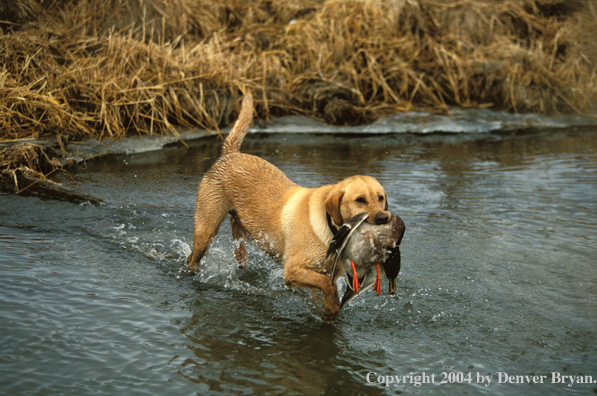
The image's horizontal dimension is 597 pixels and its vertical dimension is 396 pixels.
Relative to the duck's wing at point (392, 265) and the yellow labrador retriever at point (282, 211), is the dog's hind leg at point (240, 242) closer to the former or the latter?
the yellow labrador retriever at point (282, 211)

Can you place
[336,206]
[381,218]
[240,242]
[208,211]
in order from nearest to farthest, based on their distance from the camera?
[381,218]
[336,206]
[208,211]
[240,242]

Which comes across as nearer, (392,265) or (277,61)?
(392,265)

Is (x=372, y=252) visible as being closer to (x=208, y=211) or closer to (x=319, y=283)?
(x=319, y=283)

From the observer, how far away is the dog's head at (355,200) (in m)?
3.68

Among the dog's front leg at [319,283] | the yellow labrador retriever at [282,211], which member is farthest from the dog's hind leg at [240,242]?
the dog's front leg at [319,283]

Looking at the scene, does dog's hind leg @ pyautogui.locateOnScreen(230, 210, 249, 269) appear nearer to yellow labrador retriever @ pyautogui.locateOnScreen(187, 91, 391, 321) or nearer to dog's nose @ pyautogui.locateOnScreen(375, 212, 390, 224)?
yellow labrador retriever @ pyautogui.locateOnScreen(187, 91, 391, 321)

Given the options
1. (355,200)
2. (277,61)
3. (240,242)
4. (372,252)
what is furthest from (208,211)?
(277,61)

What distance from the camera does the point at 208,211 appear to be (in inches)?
195

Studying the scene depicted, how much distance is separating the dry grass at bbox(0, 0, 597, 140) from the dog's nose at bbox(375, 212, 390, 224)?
6753 mm

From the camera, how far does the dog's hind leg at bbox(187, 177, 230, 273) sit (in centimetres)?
494

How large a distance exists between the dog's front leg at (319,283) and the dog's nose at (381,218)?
25.7 inches

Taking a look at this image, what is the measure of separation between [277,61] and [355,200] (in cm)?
852

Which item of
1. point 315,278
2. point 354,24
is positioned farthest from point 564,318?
point 354,24

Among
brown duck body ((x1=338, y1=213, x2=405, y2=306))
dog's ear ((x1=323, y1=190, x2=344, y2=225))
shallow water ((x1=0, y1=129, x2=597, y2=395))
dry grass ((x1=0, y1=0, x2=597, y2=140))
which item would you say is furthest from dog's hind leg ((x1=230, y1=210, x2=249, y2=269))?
dry grass ((x1=0, y1=0, x2=597, y2=140))
